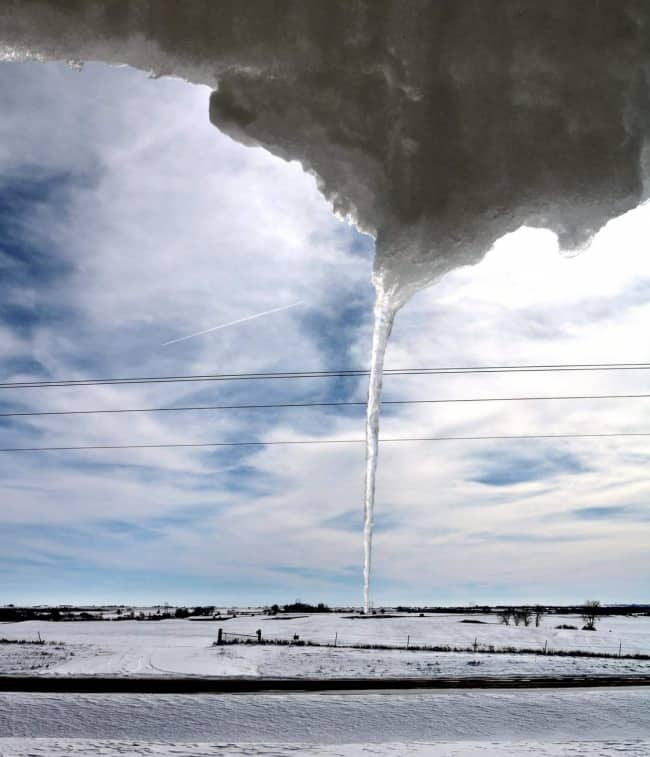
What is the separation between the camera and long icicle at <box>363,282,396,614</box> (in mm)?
1846

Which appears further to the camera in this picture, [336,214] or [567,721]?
[567,721]

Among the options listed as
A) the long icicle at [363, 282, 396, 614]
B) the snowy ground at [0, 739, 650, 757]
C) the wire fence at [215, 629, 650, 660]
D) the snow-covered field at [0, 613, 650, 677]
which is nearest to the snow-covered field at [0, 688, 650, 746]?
the snowy ground at [0, 739, 650, 757]

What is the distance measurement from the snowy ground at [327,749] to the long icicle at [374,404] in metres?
12.5

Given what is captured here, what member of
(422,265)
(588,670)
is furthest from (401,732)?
(422,265)

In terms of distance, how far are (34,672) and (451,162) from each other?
23578 mm

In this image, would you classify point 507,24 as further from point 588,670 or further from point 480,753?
point 588,670

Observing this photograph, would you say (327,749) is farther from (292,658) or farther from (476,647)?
(476,647)

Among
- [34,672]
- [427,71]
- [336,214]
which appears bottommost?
[34,672]

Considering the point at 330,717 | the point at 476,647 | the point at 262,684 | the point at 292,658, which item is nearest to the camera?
the point at 330,717

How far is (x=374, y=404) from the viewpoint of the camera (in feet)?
6.42

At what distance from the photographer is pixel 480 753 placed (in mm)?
13109

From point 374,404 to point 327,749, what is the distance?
13.8 meters

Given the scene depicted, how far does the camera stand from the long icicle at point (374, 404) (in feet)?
6.06

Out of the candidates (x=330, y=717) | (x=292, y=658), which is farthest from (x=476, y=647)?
(x=330, y=717)
